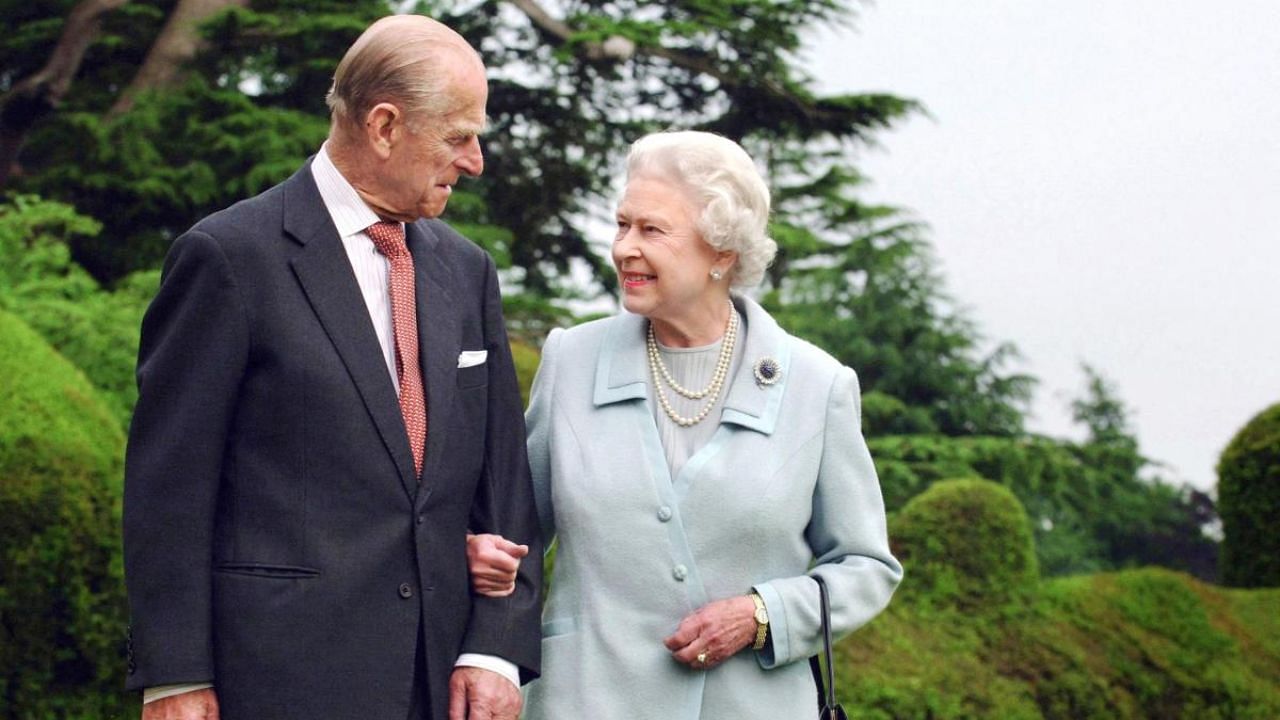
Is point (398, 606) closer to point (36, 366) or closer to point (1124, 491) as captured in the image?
point (36, 366)

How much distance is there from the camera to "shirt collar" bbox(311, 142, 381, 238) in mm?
2838

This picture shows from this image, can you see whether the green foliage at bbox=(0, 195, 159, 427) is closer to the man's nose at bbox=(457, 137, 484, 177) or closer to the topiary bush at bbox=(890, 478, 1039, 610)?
the topiary bush at bbox=(890, 478, 1039, 610)

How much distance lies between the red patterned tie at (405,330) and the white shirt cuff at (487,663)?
0.36 meters

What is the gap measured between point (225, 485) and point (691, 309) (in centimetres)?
101

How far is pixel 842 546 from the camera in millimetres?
3113

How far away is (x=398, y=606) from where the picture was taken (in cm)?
274

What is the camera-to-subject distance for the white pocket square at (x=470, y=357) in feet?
9.58

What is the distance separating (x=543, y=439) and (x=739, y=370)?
0.44 m

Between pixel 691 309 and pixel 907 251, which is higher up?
pixel 691 309

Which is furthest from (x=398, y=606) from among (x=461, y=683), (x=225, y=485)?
(x=225, y=485)

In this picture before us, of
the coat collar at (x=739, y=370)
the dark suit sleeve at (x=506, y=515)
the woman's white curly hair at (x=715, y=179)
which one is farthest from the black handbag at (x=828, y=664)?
the woman's white curly hair at (x=715, y=179)

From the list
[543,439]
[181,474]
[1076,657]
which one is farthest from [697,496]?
[1076,657]

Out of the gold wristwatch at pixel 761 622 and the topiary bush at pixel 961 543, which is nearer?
the gold wristwatch at pixel 761 622

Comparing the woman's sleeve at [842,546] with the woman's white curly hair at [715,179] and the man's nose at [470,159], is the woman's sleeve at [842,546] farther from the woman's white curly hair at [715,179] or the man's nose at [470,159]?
the man's nose at [470,159]
